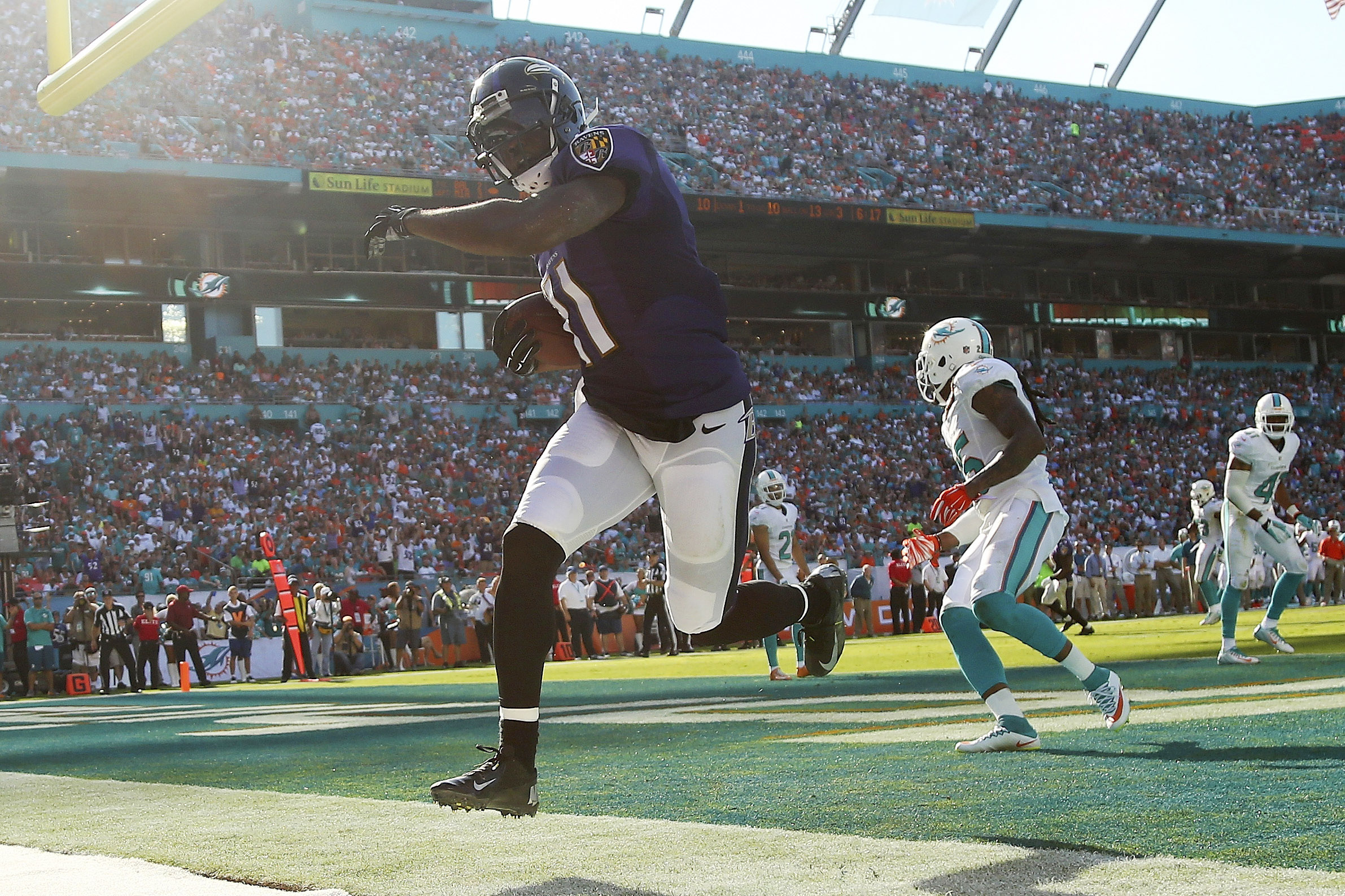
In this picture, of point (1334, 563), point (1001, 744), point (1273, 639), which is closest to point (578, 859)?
point (1001, 744)

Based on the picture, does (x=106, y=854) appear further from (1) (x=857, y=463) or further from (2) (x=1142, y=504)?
(2) (x=1142, y=504)

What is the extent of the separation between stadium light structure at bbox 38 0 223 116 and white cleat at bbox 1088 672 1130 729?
4.61 meters

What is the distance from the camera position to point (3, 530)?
19.8m

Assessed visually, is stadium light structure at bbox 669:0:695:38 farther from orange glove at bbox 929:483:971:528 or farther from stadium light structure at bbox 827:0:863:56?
orange glove at bbox 929:483:971:528

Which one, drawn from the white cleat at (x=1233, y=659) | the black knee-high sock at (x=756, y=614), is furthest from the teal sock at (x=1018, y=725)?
the white cleat at (x=1233, y=659)

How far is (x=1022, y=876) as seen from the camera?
294cm

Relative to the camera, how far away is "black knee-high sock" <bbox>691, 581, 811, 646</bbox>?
181 inches

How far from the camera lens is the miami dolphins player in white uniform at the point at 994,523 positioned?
5898mm

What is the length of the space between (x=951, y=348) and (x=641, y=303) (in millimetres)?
2959

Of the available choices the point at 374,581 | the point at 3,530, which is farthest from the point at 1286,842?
the point at 374,581

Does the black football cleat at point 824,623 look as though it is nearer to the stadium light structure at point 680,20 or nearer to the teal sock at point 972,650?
the teal sock at point 972,650

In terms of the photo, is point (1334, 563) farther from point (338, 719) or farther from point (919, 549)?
point (919, 549)

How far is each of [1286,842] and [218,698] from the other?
47.9ft

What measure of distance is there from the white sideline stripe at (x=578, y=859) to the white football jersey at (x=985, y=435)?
2955mm
